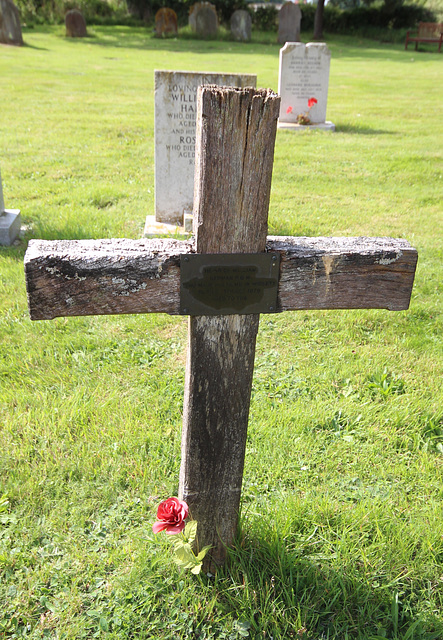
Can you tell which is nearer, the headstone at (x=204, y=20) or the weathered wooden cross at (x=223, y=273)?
the weathered wooden cross at (x=223, y=273)

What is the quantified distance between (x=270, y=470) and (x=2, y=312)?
2.31 metres

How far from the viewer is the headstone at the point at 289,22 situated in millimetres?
25844

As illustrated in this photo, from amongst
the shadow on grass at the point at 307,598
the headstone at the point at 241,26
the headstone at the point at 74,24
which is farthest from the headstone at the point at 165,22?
the shadow on grass at the point at 307,598

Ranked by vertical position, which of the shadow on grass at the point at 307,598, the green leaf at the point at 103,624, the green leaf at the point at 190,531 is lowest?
the green leaf at the point at 103,624

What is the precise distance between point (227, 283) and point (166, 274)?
0.58 feet

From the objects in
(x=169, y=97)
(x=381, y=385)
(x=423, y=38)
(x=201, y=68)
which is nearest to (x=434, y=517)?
(x=381, y=385)

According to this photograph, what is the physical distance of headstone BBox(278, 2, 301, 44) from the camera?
1017 inches

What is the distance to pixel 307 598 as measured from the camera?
1925mm

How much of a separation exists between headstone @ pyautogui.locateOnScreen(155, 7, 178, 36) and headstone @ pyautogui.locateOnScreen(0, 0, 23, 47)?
28.1ft

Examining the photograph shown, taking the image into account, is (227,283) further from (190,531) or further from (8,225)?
(8,225)

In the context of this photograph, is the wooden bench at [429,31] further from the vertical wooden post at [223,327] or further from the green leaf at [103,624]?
the green leaf at [103,624]

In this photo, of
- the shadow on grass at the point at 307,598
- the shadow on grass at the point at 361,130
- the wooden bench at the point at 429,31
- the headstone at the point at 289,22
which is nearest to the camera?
the shadow on grass at the point at 307,598

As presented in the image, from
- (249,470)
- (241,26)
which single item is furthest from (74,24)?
(249,470)

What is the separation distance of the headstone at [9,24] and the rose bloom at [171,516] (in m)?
21.7
